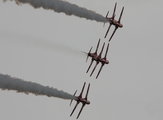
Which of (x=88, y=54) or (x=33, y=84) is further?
(x=88, y=54)

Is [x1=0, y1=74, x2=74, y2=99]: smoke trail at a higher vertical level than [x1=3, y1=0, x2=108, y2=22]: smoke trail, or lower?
lower

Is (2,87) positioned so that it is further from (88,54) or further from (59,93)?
(88,54)

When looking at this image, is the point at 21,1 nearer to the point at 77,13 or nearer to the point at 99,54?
the point at 77,13

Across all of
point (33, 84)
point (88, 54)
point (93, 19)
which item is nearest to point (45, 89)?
point (33, 84)

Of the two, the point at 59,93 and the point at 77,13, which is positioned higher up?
the point at 77,13

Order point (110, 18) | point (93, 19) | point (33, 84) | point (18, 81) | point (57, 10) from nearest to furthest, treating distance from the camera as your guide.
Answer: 1. point (18, 81)
2. point (33, 84)
3. point (57, 10)
4. point (93, 19)
5. point (110, 18)

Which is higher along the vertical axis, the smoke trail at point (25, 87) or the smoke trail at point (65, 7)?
the smoke trail at point (65, 7)

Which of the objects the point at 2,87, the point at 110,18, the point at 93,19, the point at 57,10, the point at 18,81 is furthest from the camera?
the point at 110,18
